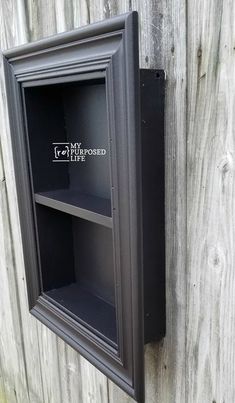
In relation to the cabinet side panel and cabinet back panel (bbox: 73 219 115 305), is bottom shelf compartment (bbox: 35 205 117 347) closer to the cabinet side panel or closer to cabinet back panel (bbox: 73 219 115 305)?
cabinet back panel (bbox: 73 219 115 305)

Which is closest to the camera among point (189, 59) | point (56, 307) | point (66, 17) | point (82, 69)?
point (189, 59)

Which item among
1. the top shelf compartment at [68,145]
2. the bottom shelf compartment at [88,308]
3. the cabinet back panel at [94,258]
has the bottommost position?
the bottom shelf compartment at [88,308]

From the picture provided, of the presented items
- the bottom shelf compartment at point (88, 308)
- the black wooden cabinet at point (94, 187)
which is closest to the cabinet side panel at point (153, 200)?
the black wooden cabinet at point (94, 187)

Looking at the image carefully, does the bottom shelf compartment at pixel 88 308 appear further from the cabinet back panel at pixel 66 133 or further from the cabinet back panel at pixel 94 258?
the cabinet back panel at pixel 66 133

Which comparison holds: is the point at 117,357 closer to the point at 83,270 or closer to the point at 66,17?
the point at 83,270

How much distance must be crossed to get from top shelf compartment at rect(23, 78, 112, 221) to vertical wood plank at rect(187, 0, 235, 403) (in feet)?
1.04

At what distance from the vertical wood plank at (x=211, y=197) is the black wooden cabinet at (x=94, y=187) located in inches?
3.4

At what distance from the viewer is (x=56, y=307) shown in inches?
48.9

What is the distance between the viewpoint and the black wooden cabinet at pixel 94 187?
82cm

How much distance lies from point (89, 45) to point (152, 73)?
147 millimetres

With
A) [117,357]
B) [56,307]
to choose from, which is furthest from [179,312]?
[56,307]

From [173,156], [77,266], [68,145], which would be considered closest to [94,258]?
[77,266]

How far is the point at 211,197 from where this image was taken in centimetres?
80

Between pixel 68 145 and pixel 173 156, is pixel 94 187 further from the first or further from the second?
pixel 173 156
